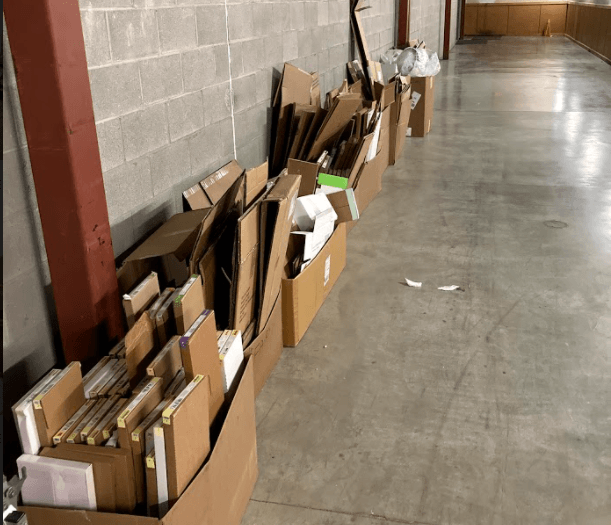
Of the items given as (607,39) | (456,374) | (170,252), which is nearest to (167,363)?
(170,252)

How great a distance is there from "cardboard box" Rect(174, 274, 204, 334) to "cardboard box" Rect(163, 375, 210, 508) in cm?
29

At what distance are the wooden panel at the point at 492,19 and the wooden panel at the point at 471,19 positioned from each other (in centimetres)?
13

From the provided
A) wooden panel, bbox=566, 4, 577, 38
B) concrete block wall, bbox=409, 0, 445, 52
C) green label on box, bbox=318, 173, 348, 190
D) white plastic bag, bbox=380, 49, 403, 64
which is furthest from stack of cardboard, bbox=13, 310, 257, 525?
wooden panel, bbox=566, 4, 577, 38

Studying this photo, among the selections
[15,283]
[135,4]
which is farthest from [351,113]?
[15,283]

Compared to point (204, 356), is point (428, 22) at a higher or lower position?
higher

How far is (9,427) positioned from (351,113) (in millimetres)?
2742

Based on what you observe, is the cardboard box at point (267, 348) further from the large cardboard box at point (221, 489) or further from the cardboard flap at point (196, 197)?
the cardboard flap at point (196, 197)

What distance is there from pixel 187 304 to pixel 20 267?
0.50 m

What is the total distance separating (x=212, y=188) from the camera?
2.89 metres

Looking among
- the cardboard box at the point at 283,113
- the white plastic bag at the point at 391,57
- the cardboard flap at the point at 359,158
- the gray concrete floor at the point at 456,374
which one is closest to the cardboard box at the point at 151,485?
the gray concrete floor at the point at 456,374

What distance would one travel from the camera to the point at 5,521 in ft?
3.49

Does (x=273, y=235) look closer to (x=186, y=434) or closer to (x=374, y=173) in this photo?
(x=186, y=434)

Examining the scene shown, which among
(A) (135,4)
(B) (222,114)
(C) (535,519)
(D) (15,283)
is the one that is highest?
(A) (135,4)

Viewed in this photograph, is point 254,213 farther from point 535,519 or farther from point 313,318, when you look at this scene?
point 535,519
